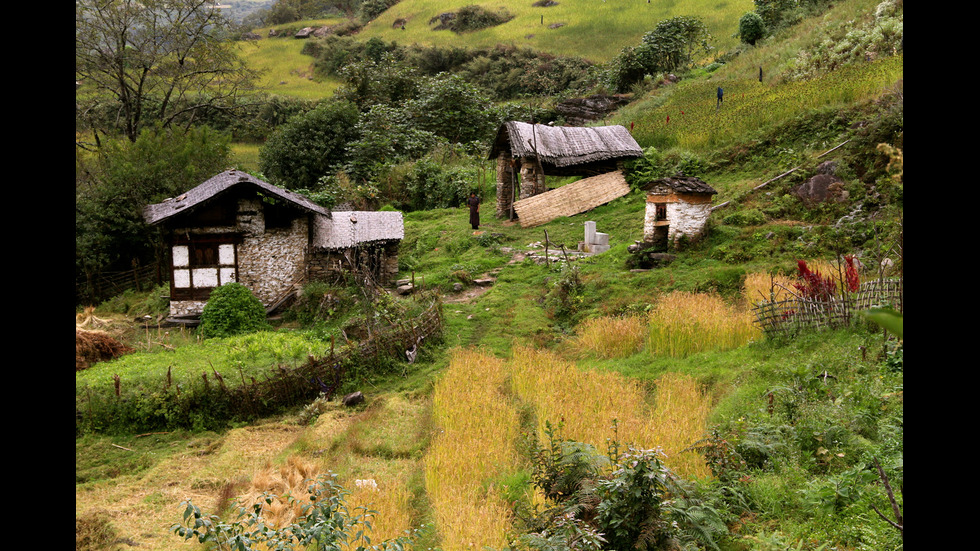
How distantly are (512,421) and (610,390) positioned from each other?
58.0 inches

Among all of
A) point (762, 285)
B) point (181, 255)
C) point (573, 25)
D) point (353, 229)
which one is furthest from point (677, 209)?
point (573, 25)

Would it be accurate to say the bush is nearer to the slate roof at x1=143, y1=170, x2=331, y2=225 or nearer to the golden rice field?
the slate roof at x1=143, y1=170, x2=331, y2=225

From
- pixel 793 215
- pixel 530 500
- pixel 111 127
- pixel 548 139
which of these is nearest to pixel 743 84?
pixel 548 139

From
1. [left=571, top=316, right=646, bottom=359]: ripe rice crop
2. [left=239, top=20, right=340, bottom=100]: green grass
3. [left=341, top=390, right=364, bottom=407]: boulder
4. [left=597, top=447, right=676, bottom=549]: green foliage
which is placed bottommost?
[left=341, top=390, right=364, bottom=407]: boulder

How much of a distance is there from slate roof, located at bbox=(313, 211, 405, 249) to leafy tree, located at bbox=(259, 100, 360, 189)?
13131mm

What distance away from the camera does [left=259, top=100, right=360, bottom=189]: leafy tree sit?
3041 centimetres

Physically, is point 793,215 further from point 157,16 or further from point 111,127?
point 111,127

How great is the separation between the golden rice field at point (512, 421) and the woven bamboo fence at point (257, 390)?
1968 millimetres

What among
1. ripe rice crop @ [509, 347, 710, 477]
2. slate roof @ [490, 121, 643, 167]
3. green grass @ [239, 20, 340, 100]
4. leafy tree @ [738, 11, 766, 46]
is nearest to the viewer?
ripe rice crop @ [509, 347, 710, 477]

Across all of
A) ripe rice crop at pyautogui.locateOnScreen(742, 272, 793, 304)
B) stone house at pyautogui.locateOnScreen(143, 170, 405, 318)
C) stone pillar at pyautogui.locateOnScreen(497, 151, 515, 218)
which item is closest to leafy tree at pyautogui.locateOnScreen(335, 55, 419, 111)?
stone pillar at pyautogui.locateOnScreen(497, 151, 515, 218)

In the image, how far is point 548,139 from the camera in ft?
70.0

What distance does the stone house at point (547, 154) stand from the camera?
68.0 ft

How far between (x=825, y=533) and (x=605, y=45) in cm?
5719

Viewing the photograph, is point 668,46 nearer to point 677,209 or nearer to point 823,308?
point 677,209
